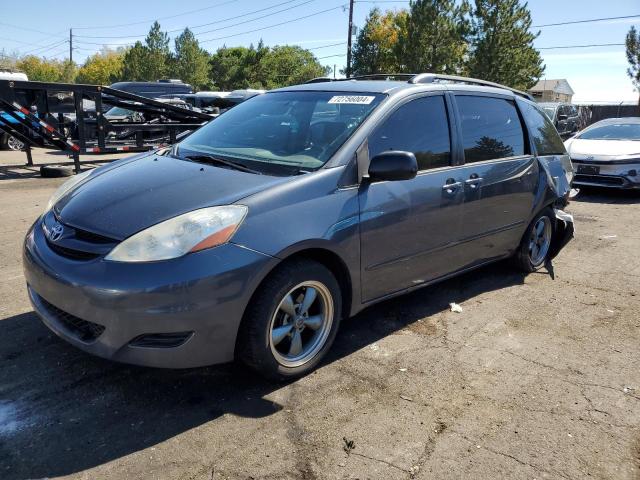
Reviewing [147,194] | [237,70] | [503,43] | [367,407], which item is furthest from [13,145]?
[237,70]

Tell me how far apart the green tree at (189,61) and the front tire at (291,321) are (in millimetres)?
64769

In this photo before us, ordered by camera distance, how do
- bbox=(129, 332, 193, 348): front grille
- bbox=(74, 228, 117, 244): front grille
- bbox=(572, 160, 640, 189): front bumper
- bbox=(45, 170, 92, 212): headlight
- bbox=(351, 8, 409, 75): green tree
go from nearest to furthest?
bbox=(129, 332, 193, 348): front grille → bbox=(74, 228, 117, 244): front grille → bbox=(45, 170, 92, 212): headlight → bbox=(572, 160, 640, 189): front bumper → bbox=(351, 8, 409, 75): green tree

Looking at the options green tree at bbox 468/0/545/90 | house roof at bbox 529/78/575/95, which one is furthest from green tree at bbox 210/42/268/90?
house roof at bbox 529/78/575/95

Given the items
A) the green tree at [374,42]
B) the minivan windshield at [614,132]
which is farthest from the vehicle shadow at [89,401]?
the green tree at [374,42]

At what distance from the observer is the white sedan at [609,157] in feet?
31.9

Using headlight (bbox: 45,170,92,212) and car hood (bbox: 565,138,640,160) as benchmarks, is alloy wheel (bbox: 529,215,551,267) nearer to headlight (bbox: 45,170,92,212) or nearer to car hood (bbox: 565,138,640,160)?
headlight (bbox: 45,170,92,212)

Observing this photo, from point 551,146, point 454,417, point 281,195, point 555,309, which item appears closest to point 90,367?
point 281,195

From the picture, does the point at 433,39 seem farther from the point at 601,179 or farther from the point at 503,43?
the point at 601,179

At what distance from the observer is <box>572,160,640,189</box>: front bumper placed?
31.7ft

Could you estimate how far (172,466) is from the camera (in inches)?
92.9

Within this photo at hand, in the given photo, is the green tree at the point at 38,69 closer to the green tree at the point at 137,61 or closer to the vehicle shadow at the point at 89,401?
the green tree at the point at 137,61

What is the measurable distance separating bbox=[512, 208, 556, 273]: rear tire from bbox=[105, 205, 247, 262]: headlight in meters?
3.35

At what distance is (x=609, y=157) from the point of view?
9.88 metres

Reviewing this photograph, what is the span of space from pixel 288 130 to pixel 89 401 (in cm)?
211
